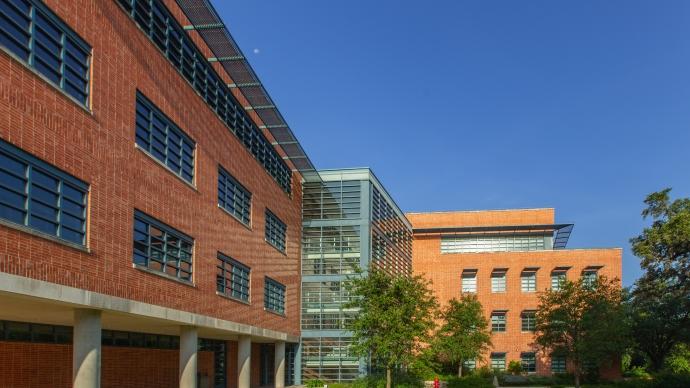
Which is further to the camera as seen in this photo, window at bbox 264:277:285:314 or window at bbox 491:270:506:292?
window at bbox 491:270:506:292

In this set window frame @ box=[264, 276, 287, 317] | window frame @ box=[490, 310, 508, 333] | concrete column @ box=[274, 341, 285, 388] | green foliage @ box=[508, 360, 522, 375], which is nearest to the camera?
window frame @ box=[264, 276, 287, 317]

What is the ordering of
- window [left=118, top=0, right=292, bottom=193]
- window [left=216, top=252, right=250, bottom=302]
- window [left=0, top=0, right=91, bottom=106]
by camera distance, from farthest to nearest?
window [left=216, top=252, right=250, bottom=302], window [left=118, top=0, right=292, bottom=193], window [left=0, top=0, right=91, bottom=106]

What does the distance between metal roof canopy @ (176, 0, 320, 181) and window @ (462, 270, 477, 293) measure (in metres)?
30.0

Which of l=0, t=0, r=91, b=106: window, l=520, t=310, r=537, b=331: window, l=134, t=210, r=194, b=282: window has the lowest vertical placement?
l=520, t=310, r=537, b=331: window

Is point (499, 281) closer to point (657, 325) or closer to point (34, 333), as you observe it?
point (657, 325)

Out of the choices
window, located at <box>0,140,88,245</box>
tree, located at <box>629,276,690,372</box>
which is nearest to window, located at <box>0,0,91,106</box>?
window, located at <box>0,140,88,245</box>

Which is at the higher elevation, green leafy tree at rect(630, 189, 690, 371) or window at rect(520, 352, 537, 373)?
green leafy tree at rect(630, 189, 690, 371)

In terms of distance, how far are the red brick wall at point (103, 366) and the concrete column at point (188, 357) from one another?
2.93 meters

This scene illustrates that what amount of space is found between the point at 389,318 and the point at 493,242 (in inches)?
1694

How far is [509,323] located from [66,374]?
4939 cm

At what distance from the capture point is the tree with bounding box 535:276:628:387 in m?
42.4

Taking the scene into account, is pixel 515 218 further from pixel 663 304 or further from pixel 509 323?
pixel 663 304

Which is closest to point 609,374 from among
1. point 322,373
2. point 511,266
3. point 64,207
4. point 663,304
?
point 663,304

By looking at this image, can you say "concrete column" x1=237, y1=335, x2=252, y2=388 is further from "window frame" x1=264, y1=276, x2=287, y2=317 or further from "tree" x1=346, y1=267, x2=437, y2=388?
"tree" x1=346, y1=267, x2=437, y2=388
